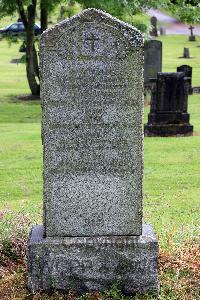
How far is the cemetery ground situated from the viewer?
6230 mm

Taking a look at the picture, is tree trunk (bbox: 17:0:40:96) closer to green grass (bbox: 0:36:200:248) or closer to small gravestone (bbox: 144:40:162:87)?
small gravestone (bbox: 144:40:162:87)

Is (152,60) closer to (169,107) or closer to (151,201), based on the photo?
(169,107)

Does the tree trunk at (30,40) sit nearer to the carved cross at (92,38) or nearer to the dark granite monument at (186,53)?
the dark granite monument at (186,53)

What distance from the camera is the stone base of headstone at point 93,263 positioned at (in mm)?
6000

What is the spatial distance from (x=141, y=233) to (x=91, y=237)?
0.47 metres

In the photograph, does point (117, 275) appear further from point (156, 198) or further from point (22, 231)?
point (156, 198)

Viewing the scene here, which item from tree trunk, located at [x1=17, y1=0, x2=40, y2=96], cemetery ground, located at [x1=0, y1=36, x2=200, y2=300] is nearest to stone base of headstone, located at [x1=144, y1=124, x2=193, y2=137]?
cemetery ground, located at [x1=0, y1=36, x2=200, y2=300]

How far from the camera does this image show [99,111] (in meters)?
5.84

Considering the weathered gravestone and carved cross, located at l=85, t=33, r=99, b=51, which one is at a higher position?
carved cross, located at l=85, t=33, r=99, b=51

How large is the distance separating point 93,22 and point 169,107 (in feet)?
41.5

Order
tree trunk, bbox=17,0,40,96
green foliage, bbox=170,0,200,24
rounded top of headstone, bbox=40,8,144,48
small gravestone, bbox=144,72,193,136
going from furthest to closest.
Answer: green foliage, bbox=170,0,200,24
tree trunk, bbox=17,0,40,96
small gravestone, bbox=144,72,193,136
rounded top of headstone, bbox=40,8,144,48

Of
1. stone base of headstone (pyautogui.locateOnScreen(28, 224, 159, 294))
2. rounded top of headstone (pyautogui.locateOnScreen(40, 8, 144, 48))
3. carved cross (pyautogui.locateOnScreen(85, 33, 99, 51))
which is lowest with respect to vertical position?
stone base of headstone (pyautogui.locateOnScreen(28, 224, 159, 294))

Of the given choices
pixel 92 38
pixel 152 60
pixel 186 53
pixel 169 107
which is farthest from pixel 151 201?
pixel 186 53

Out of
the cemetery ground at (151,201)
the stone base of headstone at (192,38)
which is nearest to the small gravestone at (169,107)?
the cemetery ground at (151,201)
